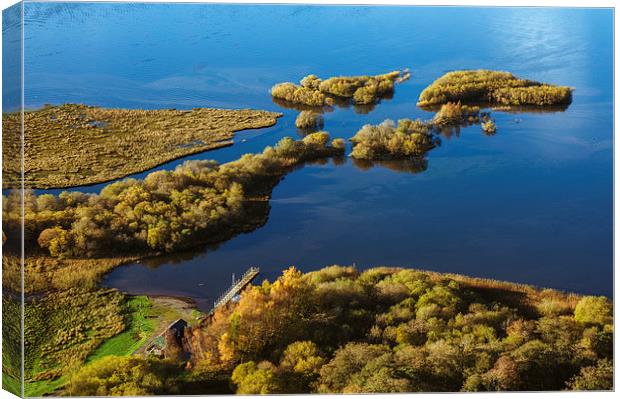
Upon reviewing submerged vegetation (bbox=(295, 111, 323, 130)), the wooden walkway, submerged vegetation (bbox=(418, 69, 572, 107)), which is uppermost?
submerged vegetation (bbox=(418, 69, 572, 107))

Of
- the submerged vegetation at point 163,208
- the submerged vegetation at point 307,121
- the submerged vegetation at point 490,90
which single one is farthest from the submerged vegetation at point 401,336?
the submerged vegetation at point 490,90

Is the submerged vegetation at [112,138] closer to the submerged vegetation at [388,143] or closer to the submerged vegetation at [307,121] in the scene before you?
the submerged vegetation at [307,121]

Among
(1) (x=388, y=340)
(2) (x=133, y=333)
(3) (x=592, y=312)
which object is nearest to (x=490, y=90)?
(3) (x=592, y=312)

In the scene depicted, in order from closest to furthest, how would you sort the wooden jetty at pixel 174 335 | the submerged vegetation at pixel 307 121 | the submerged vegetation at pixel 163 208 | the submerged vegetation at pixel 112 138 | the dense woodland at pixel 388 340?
the dense woodland at pixel 388 340 < the wooden jetty at pixel 174 335 < the submerged vegetation at pixel 163 208 < the submerged vegetation at pixel 112 138 < the submerged vegetation at pixel 307 121

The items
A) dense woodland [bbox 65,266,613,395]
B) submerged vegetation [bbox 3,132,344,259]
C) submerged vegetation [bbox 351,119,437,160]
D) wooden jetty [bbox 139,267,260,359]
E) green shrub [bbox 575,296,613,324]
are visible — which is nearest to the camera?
dense woodland [bbox 65,266,613,395]

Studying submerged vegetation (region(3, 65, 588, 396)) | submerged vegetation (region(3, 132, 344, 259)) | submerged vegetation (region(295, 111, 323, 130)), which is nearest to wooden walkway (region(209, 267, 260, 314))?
submerged vegetation (region(3, 65, 588, 396))

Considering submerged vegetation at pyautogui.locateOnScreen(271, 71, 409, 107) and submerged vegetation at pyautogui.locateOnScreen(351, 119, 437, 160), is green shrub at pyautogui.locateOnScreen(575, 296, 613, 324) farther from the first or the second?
submerged vegetation at pyautogui.locateOnScreen(271, 71, 409, 107)
